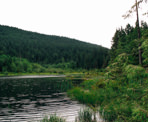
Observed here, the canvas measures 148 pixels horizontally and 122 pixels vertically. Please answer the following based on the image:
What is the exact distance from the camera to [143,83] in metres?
7.45

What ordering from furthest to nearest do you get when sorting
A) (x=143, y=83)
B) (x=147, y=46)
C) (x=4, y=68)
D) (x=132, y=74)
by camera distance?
(x=4, y=68) → (x=143, y=83) → (x=132, y=74) → (x=147, y=46)

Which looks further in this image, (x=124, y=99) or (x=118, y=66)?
(x=118, y=66)

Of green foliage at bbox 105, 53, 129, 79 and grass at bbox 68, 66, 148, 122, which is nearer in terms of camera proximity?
grass at bbox 68, 66, 148, 122

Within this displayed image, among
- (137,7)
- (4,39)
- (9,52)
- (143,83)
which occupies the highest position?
(4,39)

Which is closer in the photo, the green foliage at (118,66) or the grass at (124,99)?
the grass at (124,99)

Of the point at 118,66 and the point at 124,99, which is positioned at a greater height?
the point at 118,66

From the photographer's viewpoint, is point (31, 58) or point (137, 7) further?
point (31, 58)

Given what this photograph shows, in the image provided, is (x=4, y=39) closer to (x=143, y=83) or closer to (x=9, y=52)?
(x=9, y=52)

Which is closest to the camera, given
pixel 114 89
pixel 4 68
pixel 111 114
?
pixel 111 114

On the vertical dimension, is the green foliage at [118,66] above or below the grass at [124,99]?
above

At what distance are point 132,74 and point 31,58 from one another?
192148 mm

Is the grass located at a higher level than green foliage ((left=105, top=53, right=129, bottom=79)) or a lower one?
lower

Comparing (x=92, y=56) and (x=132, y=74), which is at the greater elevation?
(x=92, y=56)

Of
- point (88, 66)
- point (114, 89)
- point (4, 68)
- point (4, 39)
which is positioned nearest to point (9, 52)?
point (4, 39)
